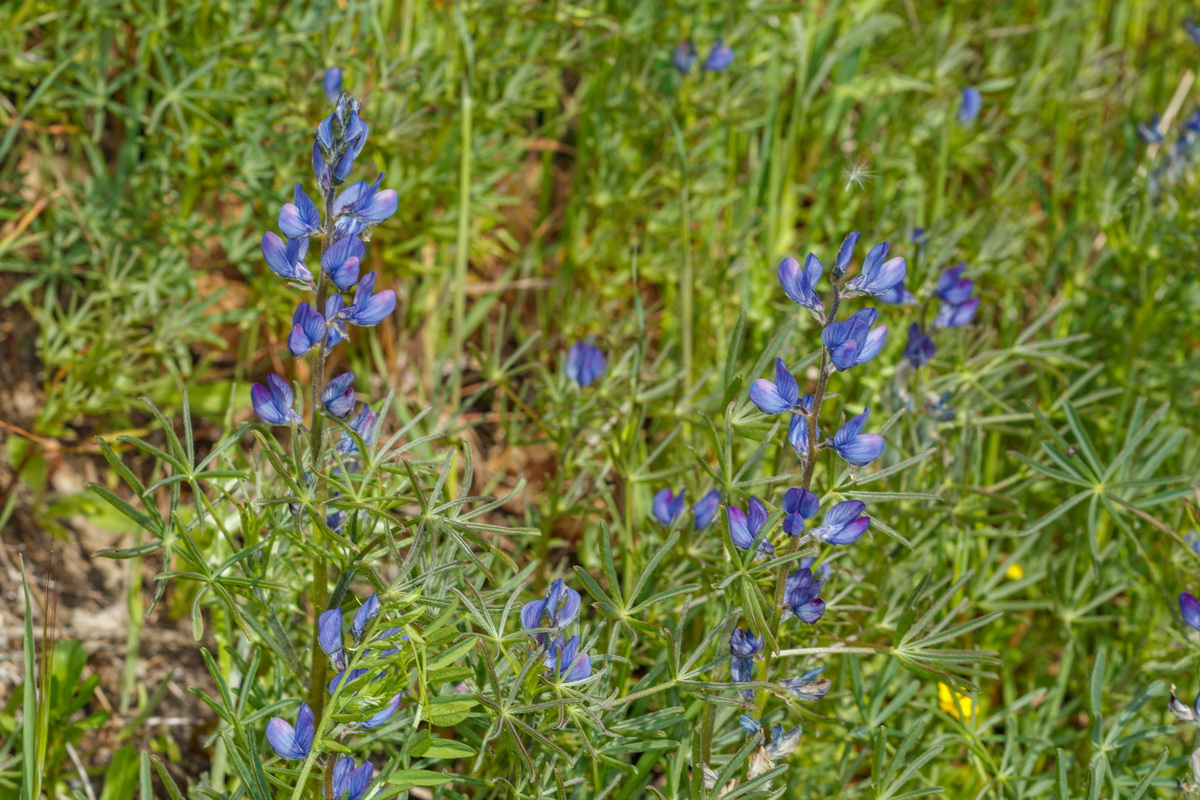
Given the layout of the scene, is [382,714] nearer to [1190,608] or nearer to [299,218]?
[299,218]

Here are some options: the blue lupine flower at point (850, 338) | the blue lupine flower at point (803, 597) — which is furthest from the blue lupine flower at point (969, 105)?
the blue lupine flower at point (803, 597)

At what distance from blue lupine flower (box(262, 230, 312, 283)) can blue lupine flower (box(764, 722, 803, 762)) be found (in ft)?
3.66

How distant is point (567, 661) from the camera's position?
1768mm

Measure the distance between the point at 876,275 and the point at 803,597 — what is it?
22.0 inches

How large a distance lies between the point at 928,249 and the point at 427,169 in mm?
1506

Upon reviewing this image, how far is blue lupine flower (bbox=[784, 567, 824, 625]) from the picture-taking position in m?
1.81

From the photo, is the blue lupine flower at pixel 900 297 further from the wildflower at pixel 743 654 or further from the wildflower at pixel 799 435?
the wildflower at pixel 743 654

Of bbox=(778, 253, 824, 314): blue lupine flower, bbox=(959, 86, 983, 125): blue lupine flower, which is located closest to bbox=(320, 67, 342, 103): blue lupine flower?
bbox=(778, 253, 824, 314): blue lupine flower

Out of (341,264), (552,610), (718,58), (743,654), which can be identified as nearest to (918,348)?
(743,654)

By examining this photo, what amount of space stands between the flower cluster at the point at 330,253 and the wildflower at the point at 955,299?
1.48m

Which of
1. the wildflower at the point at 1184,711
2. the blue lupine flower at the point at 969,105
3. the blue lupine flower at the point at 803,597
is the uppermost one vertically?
the blue lupine flower at the point at 969,105

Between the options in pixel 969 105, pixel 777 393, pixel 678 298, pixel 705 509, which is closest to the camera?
pixel 777 393

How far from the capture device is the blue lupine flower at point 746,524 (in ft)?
5.70

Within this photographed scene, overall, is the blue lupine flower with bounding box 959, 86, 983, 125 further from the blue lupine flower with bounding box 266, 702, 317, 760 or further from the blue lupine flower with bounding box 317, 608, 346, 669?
the blue lupine flower with bounding box 266, 702, 317, 760
